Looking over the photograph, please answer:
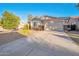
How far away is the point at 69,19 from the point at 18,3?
1.00 metres

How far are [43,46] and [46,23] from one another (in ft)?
1.57

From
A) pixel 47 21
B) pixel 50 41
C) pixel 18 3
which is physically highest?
pixel 18 3

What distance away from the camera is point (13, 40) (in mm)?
4738

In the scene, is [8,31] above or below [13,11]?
below

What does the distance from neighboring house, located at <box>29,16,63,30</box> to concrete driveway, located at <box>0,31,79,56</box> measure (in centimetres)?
10

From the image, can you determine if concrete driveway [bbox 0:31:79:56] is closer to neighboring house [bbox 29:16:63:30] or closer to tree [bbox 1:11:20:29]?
neighboring house [bbox 29:16:63:30]

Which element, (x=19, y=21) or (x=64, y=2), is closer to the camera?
(x=64, y=2)

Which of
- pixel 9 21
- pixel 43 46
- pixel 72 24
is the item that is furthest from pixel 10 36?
pixel 72 24

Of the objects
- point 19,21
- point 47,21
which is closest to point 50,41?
point 47,21

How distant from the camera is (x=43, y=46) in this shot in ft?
14.9

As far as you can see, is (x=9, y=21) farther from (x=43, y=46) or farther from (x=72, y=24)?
(x=72, y=24)

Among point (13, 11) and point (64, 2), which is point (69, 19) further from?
point (13, 11)

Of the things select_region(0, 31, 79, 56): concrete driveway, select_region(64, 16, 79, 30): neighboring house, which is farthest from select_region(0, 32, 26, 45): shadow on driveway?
select_region(64, 16, 79, 30): neighboring house

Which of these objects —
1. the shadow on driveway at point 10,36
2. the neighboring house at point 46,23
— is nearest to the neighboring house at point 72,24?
the neighboring house at point 46,23
